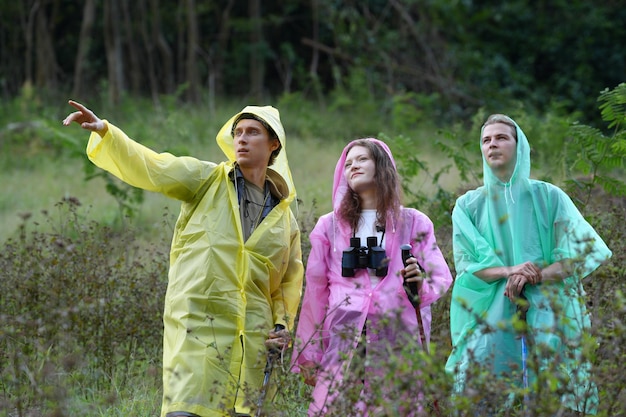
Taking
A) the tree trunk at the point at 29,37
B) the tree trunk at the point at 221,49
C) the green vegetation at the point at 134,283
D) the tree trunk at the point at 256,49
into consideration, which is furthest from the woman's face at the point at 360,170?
the tree trunk at the point at 29,37

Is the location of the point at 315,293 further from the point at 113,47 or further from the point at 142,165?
the point at 113,47

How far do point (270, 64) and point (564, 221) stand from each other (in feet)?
65.4

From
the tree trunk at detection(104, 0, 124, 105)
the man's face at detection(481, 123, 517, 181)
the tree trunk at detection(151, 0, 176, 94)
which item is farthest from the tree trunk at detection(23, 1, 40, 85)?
the man's face at detection(481, 123, 517, 181)

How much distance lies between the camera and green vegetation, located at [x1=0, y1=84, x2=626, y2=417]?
3.57 metres

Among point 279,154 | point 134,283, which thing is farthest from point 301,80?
point 279,154

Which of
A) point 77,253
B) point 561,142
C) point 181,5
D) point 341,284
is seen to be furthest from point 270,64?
point 341,284

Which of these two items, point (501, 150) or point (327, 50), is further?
point (327, 50)

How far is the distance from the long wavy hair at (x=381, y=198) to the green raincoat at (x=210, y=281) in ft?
1.09

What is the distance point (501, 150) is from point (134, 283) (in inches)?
114

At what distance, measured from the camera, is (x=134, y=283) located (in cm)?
652

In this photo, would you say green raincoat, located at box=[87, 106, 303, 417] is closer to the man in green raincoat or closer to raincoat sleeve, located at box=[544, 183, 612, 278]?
the man in green raincoat

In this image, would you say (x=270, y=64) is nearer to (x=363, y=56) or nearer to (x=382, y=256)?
(x=363, y=56)

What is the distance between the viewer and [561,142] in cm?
1101

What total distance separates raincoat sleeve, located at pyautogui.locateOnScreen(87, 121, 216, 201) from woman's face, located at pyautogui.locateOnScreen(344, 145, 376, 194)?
2.60ft
